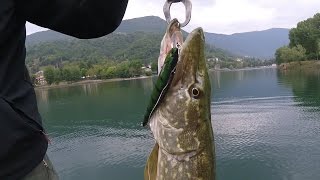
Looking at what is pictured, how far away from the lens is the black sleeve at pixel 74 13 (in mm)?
1705

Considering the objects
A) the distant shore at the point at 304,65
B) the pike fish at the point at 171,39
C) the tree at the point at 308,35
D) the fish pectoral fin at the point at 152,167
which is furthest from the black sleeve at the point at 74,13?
the tree at the point at 308,35

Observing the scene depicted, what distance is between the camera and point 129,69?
117m

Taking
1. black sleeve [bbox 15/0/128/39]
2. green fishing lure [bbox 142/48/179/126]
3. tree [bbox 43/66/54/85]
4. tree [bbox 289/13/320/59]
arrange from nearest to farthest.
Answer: black sleeve [bbox 15/0/128/39] < green fishing lure [bbox 142/48/179/126] < tree [bbox 289/13/320/59] < tree [bbox 43/66/54/85]

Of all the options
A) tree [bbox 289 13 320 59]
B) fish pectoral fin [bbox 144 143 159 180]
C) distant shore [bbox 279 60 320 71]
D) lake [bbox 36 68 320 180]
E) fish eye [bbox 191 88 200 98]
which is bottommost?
lake [bbox 36 68 320 180]

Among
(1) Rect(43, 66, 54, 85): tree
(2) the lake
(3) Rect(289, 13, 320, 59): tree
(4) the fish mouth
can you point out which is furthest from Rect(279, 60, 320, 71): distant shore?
(4) the fish mouth

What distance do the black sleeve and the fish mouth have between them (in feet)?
1.13

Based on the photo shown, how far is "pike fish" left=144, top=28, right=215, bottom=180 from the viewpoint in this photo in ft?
6.44

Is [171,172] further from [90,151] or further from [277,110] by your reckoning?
[277,110]

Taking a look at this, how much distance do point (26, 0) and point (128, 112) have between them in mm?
41395

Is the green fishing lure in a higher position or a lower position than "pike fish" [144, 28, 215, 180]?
higher

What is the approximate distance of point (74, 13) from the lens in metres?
1.72

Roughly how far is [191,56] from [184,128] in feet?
1.26

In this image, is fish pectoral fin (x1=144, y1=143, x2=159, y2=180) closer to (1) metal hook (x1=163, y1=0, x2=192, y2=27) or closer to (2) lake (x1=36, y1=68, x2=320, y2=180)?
(1) metal hook (x1=163, y1=0, x2=192, y2=27)

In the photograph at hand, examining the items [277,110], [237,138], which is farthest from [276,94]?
[237,138]
